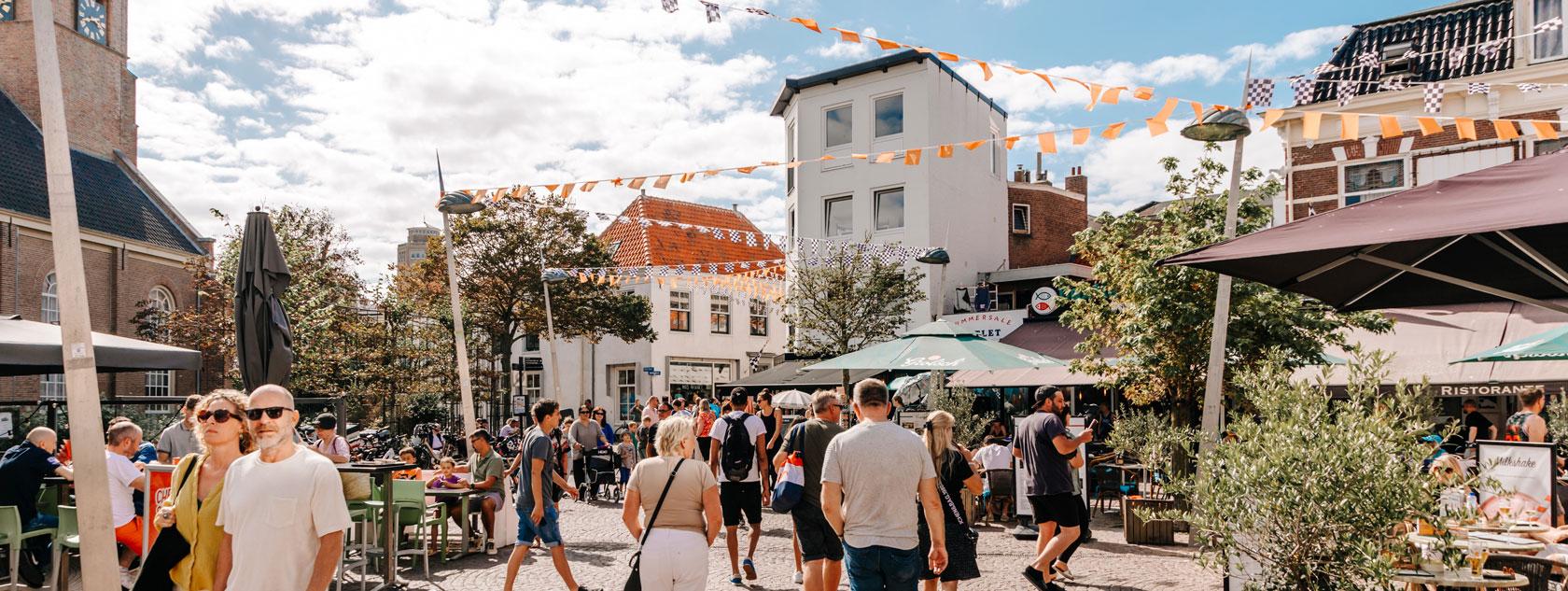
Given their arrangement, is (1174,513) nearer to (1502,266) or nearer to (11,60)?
(1502,266)

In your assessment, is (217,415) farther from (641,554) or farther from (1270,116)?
(1270,116)

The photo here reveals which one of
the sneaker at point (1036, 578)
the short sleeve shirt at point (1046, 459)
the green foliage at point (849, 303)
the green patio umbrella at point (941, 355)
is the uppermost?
Answer: the green foliage at point (849, 303)

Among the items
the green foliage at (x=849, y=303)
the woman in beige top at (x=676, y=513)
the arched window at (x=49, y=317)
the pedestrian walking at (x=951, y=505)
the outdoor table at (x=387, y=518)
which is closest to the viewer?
the woman in beige top at (x=676, y=513)

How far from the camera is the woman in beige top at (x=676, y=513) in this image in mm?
5297

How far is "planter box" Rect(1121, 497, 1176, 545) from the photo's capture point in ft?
35.2

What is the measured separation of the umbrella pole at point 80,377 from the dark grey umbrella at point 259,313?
3065mm

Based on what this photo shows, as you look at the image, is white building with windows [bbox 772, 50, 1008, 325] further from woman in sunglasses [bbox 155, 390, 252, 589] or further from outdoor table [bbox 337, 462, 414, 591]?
woman in sunglasses [bbox 155, 390, 252, 589]

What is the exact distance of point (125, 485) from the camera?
7938 millimetres

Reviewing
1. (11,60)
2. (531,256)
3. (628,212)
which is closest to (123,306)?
(11,60)

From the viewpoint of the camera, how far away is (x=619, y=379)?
39.5 meters

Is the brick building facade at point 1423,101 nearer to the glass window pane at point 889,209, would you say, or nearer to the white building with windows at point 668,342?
the glass window pane at point 889,209

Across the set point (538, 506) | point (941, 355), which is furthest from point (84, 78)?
point (538, 506)

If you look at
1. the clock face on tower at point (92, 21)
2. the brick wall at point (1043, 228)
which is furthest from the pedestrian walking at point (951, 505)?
the clock face on tower at point (92, 21)

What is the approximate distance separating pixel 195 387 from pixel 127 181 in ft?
28.6
